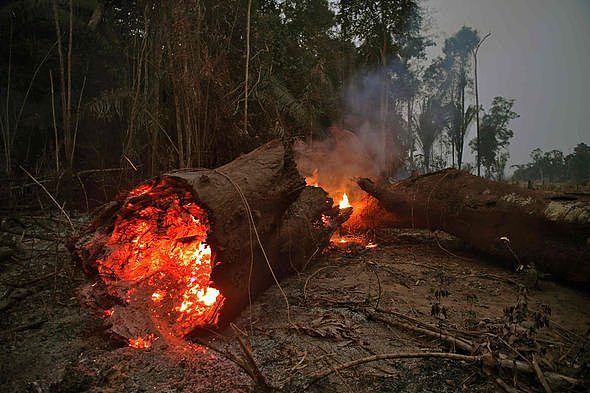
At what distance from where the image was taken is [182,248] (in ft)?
11.0

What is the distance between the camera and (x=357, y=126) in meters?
16.8

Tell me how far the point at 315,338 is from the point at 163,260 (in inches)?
61.1

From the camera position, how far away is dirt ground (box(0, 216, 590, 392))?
2.24 m

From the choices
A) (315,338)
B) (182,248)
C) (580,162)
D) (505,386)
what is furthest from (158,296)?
(580,162)

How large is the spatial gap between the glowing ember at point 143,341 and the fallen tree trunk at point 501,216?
440 cm

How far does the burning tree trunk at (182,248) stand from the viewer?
275cm

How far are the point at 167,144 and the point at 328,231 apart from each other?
2606 mm

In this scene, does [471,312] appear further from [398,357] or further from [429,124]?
[429,124]

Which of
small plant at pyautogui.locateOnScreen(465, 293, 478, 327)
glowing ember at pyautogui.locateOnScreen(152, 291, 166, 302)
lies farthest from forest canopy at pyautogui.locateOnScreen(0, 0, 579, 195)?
small plant at pyautogui.locateOnScreen(465, 293, 478, 327)

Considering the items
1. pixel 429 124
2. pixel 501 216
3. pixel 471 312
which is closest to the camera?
pixel 471 312

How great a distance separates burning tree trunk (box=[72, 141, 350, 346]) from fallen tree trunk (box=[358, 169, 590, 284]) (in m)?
3.05

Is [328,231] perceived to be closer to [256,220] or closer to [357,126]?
[256,220]

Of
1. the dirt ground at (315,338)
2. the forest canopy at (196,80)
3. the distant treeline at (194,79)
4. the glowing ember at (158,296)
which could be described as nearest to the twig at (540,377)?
the dirt ground at (315,338)

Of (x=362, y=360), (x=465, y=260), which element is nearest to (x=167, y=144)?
(x=362, y=360)
